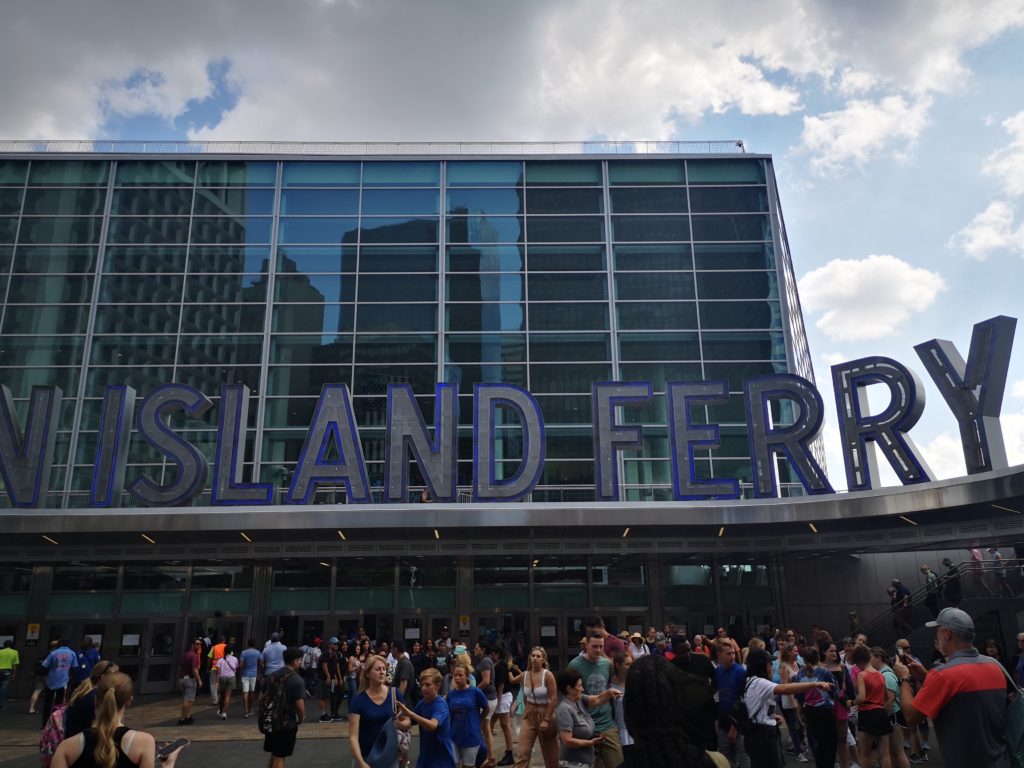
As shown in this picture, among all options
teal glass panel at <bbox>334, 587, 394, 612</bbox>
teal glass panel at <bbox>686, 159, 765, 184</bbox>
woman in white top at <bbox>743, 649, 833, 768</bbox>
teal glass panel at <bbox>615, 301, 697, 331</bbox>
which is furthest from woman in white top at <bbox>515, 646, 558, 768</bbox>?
teal glass panel at <bbox>686, 159, 765, 184</bbox>

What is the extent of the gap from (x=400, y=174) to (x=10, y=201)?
17.2 m

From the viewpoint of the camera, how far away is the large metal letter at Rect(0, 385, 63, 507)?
24797 millimetres

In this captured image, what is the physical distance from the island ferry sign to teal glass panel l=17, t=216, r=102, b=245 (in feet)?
40.6

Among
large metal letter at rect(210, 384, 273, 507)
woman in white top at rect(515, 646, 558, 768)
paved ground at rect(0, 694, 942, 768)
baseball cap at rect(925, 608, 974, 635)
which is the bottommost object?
paved ground at rect(0, 694, 942, 768)

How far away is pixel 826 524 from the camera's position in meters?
24.6

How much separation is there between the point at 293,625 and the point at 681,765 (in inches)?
1049

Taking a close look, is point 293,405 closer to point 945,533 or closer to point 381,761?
point 945,533

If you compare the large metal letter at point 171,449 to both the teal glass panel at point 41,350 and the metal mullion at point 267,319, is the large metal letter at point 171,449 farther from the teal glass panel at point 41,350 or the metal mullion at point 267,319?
the teal glass panel at point 41,350

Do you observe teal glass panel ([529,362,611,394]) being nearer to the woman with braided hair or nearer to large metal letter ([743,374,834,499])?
large metal letter ([743,374,834,499])

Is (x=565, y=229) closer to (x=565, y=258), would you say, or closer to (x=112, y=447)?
(x=565, y=258)

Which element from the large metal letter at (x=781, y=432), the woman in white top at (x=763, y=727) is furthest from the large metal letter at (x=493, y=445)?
the woman in white top at (x=763, y=727)

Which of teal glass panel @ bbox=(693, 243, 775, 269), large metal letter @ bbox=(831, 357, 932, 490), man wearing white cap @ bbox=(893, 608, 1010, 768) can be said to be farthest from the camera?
teal glass panel @ bbox=(693, 243, 775, 269)

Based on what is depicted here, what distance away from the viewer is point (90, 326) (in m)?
34.4

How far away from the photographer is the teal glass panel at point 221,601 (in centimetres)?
2836
